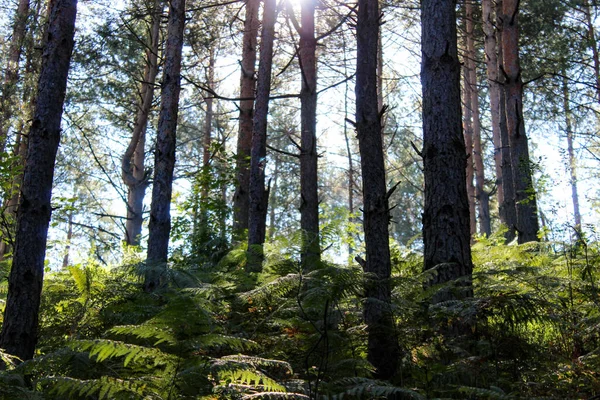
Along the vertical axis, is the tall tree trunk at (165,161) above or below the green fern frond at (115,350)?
above

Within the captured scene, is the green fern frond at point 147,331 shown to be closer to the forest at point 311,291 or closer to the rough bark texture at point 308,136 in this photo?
the forest at point 311,291

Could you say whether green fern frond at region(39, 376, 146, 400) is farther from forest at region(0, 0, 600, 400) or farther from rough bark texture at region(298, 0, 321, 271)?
rough bark texture at region(298, 0, 321, 271)

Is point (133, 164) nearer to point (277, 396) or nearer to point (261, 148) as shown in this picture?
point (261, 148)

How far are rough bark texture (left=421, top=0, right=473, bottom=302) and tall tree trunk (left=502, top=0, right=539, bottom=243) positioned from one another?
5558 mm

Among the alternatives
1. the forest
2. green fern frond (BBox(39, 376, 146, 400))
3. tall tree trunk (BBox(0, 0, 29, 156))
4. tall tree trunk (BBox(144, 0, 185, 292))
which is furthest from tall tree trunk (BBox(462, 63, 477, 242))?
green fern frond (BBox(39, 376, 146, 400))

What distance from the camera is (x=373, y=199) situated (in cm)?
523

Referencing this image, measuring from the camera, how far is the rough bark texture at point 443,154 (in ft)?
15.3

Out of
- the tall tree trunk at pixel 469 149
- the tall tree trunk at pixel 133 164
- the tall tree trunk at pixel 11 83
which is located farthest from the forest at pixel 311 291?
the tall tree trunk at pixel 469 149

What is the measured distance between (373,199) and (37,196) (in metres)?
3.07

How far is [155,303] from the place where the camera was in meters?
5.08

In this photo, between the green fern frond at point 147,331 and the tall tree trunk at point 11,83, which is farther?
the tall tree trunk at point 11,83

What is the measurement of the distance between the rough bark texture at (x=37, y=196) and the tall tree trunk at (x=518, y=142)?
794 centimetres

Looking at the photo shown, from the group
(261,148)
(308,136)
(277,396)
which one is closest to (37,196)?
(277,396)

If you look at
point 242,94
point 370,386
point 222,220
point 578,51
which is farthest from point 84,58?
point 578,51
